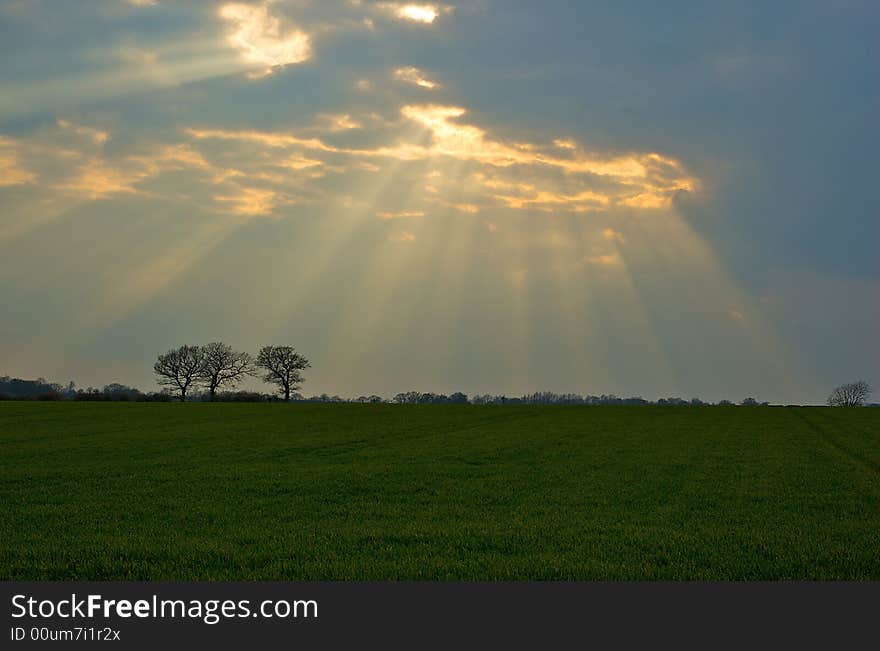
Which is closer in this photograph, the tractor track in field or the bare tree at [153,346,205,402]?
the tractor track in field

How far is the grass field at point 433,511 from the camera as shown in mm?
12328

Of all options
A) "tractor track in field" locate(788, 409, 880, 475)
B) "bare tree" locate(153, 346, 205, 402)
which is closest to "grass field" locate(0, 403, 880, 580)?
"tractor track in field" locate(788, 409, 880, 475)

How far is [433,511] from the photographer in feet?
57.9

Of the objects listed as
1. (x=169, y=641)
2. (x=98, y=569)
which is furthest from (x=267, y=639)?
(x=98, y=569)

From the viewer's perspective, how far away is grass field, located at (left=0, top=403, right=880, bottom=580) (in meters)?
12.3

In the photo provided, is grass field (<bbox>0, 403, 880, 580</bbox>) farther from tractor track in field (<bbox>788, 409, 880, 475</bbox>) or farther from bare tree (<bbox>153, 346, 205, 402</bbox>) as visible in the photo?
bare tree (<bbox>153, 346, 205, 402</bbox>)

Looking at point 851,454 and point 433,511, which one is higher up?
point 851,454

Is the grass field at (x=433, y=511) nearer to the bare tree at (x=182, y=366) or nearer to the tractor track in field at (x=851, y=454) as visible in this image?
the tractor track in field at (x=851, y=454)

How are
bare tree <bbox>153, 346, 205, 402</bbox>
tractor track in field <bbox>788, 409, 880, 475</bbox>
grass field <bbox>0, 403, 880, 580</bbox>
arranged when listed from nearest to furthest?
grass field <bbox>0, 403, 880, 580</bbox>, tractor track in field <bbox>788, 409, 880, 475</bbox>, bare tree <bbox>153, 346, 205, 402</bbox>

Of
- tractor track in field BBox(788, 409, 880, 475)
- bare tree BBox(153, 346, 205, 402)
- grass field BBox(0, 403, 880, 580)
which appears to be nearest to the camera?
grass field BBox(0, 403, 880, 580)

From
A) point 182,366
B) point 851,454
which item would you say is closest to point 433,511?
point 851,454

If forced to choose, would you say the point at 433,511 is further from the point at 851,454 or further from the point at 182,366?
the point at 182,366

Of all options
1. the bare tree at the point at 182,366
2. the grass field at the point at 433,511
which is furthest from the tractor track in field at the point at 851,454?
the bare tree at the point at 182,366

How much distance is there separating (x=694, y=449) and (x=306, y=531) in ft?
85.7
